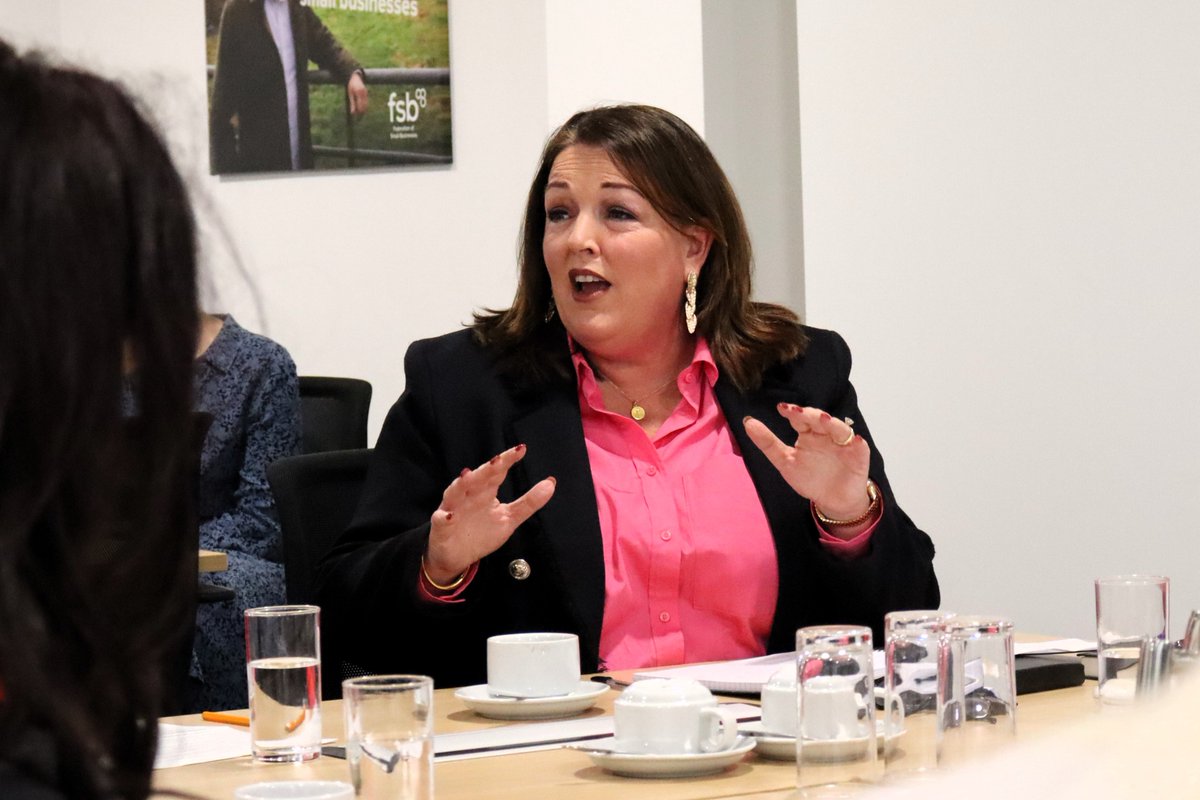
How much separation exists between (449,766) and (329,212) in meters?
3.48

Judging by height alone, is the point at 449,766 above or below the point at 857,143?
below

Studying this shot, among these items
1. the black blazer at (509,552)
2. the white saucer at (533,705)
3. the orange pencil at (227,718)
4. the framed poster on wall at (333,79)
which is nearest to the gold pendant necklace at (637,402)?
the black blazer at (509,552)

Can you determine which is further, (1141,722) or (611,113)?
(611,113)

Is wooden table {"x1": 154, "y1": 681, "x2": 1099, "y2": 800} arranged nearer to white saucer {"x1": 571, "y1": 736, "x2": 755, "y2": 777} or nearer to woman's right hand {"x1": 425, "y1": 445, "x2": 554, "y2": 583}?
white saucer {"x1": 571, "y1": 736, "x2": 755, "y2": 777}

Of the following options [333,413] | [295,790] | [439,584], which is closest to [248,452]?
[333,413]

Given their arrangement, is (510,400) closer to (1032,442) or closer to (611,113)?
(611,113)

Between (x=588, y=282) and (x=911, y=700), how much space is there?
134 centimetres

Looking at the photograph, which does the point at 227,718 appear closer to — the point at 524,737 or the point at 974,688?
the point at 524,737

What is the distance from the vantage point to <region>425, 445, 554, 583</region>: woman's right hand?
2.08m

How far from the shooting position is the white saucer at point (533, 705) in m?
1.69

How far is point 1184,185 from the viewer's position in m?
3.28

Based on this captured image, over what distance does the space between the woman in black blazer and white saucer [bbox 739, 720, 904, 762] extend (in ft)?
2.23

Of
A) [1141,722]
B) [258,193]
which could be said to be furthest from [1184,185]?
[1141,722]

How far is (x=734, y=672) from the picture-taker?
1868 mm
